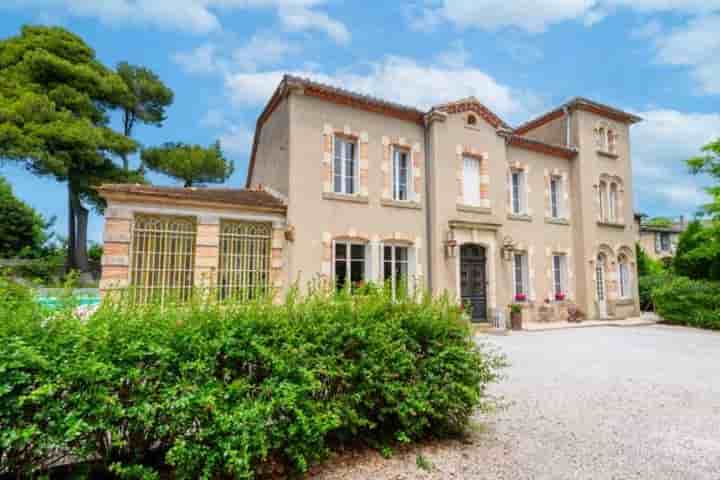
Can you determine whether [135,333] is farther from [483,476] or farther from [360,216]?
[360,216]

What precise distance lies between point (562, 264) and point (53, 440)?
1513cm

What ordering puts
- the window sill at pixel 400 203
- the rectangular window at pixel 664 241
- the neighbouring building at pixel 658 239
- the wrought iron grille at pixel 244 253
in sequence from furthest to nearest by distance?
1. the rectangular window at pixel 664 241
2. the neighbouring building at pixel 658 239
3. the window sill at pixel 400 203
4. the wrought iron grille at pixel 244 253

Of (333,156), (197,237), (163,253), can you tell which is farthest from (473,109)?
(163,253)

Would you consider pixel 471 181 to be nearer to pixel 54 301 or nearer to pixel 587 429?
pixel 587 429

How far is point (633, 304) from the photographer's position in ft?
48.7

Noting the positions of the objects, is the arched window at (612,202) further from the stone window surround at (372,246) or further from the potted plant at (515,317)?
the stone window surround at (372,246)

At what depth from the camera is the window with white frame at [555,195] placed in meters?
14.0

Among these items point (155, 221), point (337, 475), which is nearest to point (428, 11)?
point (155, 221)

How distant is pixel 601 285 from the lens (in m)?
14.2

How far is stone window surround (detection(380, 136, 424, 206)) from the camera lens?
1061 cm

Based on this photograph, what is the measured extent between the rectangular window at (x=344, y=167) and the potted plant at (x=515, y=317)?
6.31 metres

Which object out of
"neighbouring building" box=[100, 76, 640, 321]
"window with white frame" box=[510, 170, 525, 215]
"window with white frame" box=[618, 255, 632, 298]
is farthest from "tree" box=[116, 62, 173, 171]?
"window with white frame" box=[618, 255, 632, 298]

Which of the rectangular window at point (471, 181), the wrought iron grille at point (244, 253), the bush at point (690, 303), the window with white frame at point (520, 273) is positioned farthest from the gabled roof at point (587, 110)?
the wrought iron grille at point (244, 253)

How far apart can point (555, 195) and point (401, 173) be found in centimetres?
699
